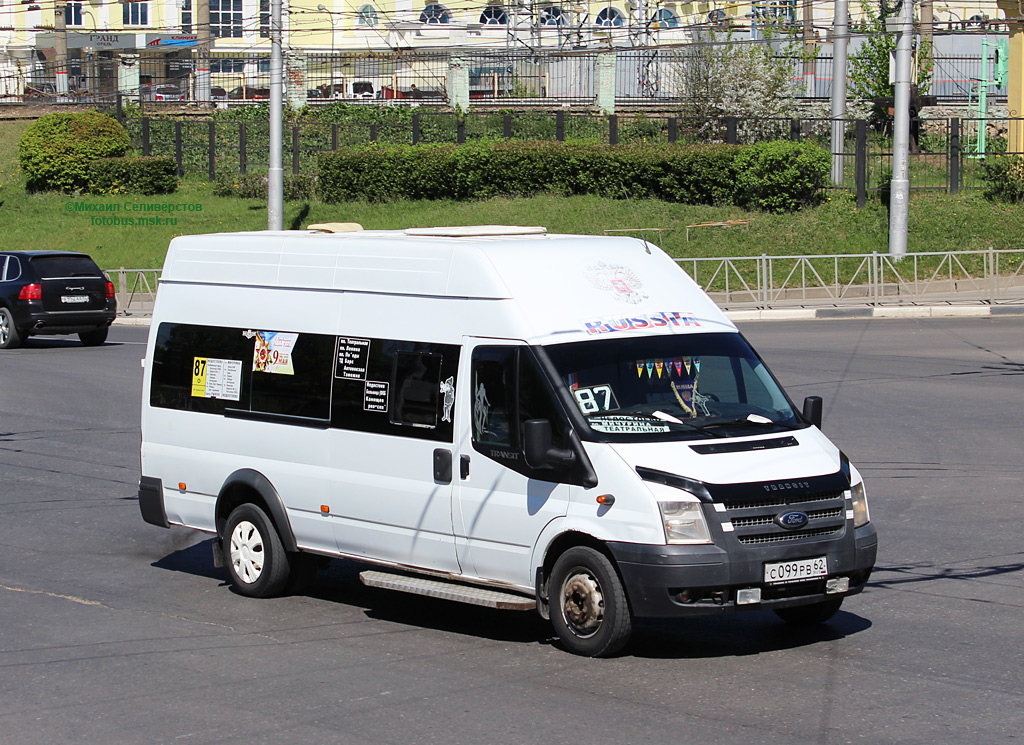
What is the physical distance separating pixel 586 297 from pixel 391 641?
2207mm

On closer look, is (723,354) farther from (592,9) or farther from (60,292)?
(592,9)

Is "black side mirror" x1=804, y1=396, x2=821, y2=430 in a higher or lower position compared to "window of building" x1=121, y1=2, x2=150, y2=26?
lower

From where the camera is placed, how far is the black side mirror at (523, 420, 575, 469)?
6.83 metres

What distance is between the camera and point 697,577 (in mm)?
6543

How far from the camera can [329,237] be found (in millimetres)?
8484

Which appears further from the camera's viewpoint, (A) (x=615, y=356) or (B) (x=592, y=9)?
(B) (x=592, y=9)

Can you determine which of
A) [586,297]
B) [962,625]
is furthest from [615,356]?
[962,625]

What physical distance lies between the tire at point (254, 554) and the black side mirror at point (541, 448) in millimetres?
2269

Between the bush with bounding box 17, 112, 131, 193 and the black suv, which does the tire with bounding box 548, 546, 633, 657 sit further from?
the bush with bounding box 17, 112, 131, 193

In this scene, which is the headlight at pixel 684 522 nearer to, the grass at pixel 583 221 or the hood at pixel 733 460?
the hood at pixel 733 460

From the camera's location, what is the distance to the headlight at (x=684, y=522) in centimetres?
657

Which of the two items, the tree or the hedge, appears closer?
the hedge

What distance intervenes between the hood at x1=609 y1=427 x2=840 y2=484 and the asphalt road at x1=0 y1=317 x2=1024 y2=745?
97 cm

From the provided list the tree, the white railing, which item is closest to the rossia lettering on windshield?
the white railing
